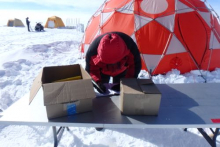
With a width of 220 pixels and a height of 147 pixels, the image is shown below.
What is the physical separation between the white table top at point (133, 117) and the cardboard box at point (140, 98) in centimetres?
6

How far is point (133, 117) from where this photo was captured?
141cm

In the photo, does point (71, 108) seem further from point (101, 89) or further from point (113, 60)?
point (113, 60)

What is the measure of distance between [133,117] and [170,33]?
3.20 m

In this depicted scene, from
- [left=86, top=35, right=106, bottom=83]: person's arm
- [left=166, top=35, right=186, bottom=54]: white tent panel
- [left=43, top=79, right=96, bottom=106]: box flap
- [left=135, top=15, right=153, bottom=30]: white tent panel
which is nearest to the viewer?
[left=43, top=79, right=96, bottom=106]: box flap

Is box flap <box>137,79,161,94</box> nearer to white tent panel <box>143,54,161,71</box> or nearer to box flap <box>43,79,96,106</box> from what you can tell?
box flap <box>43,79,96,106</box>

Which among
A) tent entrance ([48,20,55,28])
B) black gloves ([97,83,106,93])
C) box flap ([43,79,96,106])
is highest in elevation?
tent entrance ([48,20,55,28])

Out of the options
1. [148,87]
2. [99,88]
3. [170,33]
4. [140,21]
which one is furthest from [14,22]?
[148,87]

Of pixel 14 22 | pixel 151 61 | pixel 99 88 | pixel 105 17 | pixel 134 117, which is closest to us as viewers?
pixel 134 117

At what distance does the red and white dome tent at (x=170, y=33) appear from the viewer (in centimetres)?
400

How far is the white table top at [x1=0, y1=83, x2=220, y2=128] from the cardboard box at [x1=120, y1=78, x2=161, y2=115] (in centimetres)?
6

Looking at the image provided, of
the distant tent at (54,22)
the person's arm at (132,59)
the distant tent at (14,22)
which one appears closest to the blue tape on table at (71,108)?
the person's arm at (132,59)

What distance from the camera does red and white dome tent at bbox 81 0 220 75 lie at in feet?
13.1

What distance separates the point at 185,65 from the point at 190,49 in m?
0.42

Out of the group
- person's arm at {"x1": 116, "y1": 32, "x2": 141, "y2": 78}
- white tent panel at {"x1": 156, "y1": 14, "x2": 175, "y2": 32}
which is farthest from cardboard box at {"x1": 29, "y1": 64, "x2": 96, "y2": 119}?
white tent panel at {"x1": 156, "y1": 14, "x2": 175, "y2": 32}
